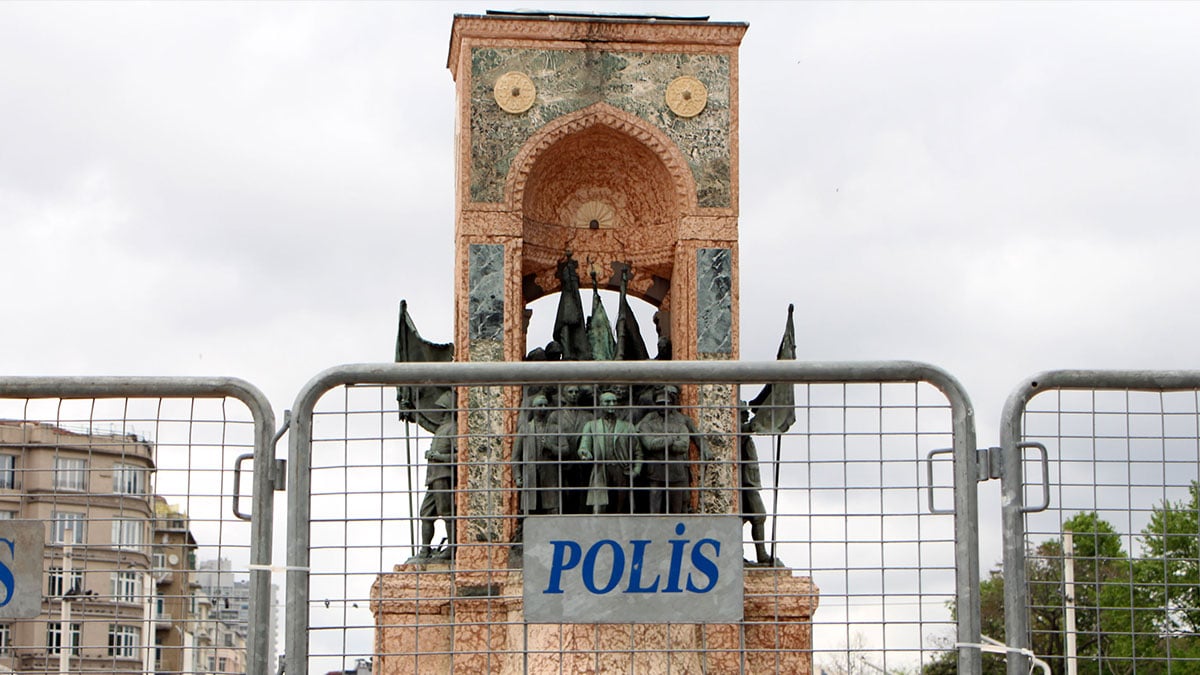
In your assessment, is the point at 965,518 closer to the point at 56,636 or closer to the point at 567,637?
the point at 56,636

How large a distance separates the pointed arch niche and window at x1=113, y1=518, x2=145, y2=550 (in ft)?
37.0

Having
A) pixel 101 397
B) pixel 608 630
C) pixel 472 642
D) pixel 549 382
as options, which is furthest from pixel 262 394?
pixel 472 642

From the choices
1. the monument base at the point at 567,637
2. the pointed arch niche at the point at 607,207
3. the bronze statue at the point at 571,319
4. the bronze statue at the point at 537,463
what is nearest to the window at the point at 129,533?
the bronze statue at the point at 537,463

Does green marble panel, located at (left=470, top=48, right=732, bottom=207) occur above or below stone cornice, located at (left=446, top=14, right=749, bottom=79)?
below

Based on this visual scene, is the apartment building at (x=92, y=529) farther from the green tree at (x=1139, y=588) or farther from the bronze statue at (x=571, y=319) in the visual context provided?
the bronze statue at (x=571, y=319)

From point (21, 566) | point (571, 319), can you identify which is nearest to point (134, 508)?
point (21, 566)

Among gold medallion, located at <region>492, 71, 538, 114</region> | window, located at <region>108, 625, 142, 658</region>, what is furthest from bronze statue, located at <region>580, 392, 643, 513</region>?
gold medallion, located at <region>492, 71, 538, 114</region>

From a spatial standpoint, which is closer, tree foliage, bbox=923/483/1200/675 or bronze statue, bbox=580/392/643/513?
tree foliage, bbox=923/483/1200/675

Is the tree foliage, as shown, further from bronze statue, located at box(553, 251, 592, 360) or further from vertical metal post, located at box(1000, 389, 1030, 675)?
bronze statue, located at box(553, 251, 592, 360)

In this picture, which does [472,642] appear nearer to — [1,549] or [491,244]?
[491,244]

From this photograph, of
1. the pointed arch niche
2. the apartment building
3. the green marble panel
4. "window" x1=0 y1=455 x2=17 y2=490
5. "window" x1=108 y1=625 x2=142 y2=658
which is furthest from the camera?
the pointed arch niche

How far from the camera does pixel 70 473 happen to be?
625 centimetres

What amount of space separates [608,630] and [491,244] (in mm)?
6231

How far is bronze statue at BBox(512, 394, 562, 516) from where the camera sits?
586 cm
